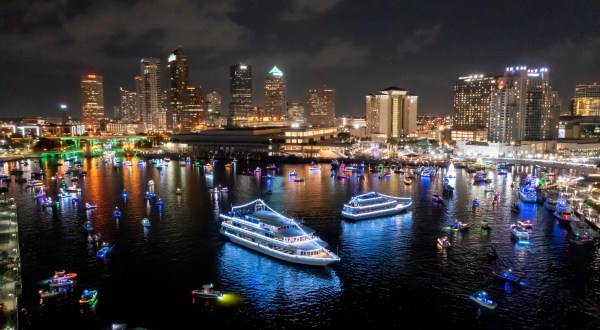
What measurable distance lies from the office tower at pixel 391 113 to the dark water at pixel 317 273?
8765 cm

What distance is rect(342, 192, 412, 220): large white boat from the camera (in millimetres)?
37000

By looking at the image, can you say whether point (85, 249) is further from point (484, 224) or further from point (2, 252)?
point (484, 224)

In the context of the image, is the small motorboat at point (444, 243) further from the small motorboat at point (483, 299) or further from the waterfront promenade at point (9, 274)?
the waterfront promenade at point (9, 274)

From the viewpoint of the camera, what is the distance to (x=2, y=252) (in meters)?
25.3

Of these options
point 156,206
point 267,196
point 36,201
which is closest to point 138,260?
point 156,206

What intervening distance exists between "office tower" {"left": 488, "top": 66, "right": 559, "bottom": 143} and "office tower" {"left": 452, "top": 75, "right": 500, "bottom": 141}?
132 ft

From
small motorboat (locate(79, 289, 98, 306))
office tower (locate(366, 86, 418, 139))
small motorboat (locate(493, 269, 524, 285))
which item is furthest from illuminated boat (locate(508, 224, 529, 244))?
office tower (locate(366, 86, 418, 139))

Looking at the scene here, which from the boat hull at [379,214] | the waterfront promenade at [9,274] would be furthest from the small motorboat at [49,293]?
the boat hull at [379,214]

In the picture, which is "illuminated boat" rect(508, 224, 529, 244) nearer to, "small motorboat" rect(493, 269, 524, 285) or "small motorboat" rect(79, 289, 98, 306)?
"small motorboat" rect(493, 269, 524, 285)

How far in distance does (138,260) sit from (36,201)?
26067 millimetres

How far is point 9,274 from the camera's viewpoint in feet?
73.2

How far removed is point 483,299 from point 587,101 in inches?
6492

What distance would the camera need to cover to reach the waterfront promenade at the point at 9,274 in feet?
62.1

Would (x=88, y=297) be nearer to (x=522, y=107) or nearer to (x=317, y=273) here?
(x=317, y=273)
